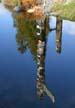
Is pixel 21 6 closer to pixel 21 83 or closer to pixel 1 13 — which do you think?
pixel 1 13

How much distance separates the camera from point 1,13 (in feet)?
146

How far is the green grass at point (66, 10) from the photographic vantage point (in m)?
40.5

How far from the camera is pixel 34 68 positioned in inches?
955

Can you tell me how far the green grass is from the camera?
4047cm

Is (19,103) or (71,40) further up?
(71,40)

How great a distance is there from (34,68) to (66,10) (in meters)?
18.2

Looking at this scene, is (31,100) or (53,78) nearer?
(31,100)

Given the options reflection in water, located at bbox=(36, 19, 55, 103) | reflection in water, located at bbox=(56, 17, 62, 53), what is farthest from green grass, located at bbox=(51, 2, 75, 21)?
reflection in water, located at bbox=(36, 19, 55, 103)

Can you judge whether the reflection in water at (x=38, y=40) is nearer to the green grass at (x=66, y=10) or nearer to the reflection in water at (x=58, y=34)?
the reflection in water at (x=58, y=34)

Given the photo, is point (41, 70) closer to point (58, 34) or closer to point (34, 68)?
point (34, 68)

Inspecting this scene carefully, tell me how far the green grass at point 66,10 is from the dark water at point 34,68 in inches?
175

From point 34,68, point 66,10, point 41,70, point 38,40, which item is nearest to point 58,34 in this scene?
point 38,40

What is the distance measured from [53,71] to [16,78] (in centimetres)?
234

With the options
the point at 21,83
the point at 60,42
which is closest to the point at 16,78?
the point at 21,83
